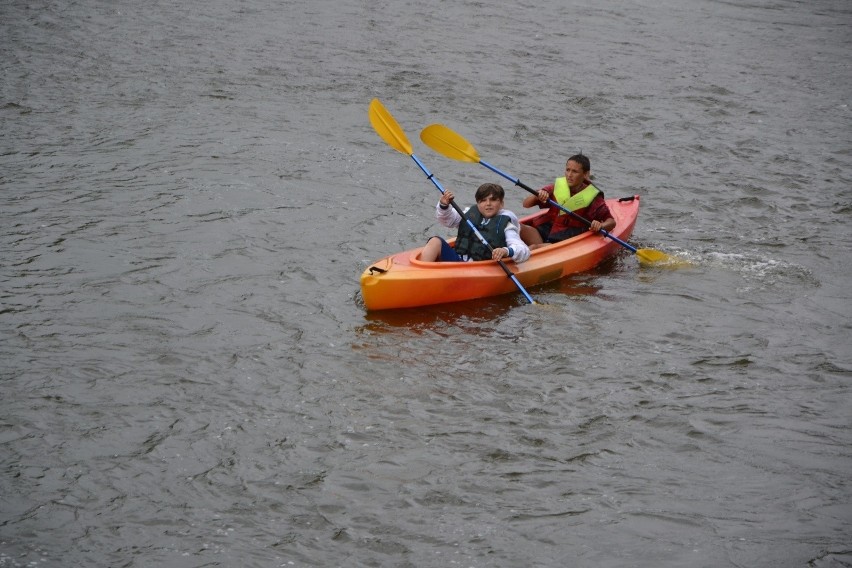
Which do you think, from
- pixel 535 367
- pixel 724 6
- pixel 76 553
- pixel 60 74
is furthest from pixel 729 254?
pixel 724 6

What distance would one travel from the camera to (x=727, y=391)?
6.04 metres

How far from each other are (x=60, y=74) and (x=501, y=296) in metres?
8.39

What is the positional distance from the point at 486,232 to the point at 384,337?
130cm

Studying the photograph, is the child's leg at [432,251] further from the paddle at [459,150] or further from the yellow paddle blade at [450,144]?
the yellow paddle blade at [450,144]

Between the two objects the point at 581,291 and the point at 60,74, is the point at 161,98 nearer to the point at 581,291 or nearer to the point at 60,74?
the point at 60,74

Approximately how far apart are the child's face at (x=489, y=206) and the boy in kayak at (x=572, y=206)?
0.63m

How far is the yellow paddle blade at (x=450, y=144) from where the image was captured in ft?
27.3

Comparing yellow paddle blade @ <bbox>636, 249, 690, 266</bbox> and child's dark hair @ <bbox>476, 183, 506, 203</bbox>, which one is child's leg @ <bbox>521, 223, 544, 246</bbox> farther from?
yellow paddle blade @ <bbox>636, 249, 690, 266</bbox>

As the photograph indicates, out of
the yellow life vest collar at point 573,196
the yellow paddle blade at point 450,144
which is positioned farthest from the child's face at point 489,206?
the yellow paddle blade at point 450,144

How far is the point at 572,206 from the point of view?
26.2 ft

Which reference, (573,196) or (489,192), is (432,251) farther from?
(573,196)

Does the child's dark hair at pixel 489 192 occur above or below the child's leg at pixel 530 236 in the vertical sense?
above

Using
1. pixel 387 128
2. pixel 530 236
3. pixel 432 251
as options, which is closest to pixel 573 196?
pixel 530 236

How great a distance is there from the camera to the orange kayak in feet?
22.3
